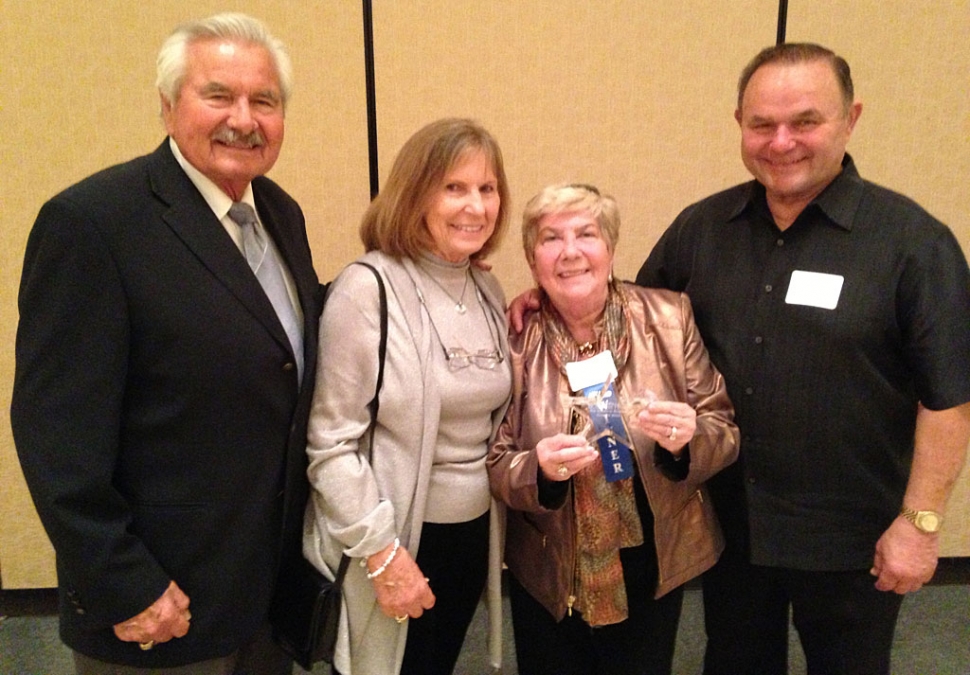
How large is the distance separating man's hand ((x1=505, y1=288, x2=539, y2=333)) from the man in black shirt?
0.47 m

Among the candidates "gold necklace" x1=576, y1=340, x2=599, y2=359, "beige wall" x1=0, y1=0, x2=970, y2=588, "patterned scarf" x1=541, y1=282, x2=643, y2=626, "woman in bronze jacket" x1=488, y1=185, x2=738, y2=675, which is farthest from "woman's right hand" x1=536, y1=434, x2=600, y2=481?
"beige wall" x1=0, y1=0, x2=970, y2=588

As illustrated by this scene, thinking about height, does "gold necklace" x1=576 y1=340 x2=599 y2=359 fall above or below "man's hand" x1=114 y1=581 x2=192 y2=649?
above

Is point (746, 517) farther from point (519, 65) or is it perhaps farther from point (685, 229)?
point (519, 65)

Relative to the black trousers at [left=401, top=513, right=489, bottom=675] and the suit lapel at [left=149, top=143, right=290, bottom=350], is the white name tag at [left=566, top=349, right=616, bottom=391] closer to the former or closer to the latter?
the black trousers at [left=401, top=513, right=489, bottom=675]

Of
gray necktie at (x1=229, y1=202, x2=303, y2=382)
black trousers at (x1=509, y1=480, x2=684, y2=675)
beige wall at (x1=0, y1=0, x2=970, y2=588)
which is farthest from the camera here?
beige wall at (x1=0, y1=0, x2=970, y2=588)

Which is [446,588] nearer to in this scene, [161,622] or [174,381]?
[161,622]

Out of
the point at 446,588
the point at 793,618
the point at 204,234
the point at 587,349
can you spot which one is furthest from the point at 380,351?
the point at 793,618

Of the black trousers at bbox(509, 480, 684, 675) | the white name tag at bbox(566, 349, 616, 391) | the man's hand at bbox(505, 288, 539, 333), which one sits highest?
the man's hand at bbox(505, 288, 539, 333)

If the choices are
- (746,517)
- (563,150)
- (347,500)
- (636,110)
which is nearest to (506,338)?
(347,500)

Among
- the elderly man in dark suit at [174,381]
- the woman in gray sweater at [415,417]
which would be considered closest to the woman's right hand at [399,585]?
the woman in gray sweater at [415,417]

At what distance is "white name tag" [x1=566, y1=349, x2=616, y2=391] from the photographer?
1.37 m

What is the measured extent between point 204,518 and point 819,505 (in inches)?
57.0

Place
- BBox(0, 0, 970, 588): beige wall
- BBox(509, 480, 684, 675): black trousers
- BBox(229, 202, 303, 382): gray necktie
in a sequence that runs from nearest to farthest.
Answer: BBox(229, 202, 303, 382): gray necktie < BBox(509, 480, 684, 675): black trousers < BBox(0, 0, 970, 588): beige wall

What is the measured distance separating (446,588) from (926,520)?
3.84ft
